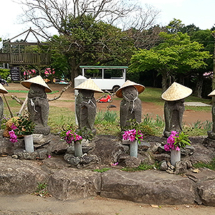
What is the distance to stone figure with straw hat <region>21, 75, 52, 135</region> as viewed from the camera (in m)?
4.79

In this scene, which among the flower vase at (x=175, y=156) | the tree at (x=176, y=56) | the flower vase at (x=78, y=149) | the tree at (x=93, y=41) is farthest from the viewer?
the tree at (x=93, y=41)

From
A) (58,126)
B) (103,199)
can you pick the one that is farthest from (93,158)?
(58,126)

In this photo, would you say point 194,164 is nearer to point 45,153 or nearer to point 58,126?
point 45,153

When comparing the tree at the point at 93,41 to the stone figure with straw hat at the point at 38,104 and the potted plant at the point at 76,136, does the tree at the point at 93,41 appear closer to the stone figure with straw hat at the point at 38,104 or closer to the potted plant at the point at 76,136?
the stone figure with straw hat at the point at 38,104

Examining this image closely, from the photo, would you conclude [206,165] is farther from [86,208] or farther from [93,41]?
[93,41]

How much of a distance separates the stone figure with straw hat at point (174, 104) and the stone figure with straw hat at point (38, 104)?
102 inches

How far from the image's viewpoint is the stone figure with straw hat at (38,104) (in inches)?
189

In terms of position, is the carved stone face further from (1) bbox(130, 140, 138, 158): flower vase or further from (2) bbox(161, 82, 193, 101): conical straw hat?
(1) bbox(130, 140, 138, 158): flower vase

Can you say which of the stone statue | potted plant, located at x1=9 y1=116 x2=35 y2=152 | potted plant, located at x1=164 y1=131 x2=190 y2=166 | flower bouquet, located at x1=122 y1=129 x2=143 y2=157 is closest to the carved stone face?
the stone statue

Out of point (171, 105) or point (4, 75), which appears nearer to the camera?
point (171, 105)

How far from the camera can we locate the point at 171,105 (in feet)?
14.8

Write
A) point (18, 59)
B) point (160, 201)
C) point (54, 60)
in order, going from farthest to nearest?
point (54, 60)
point (18, 59)
point (160, 201)

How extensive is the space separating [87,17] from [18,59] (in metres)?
6.89

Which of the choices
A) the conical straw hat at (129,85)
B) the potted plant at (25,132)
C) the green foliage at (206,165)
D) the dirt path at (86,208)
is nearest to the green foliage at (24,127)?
the potted plant at (25,132)
